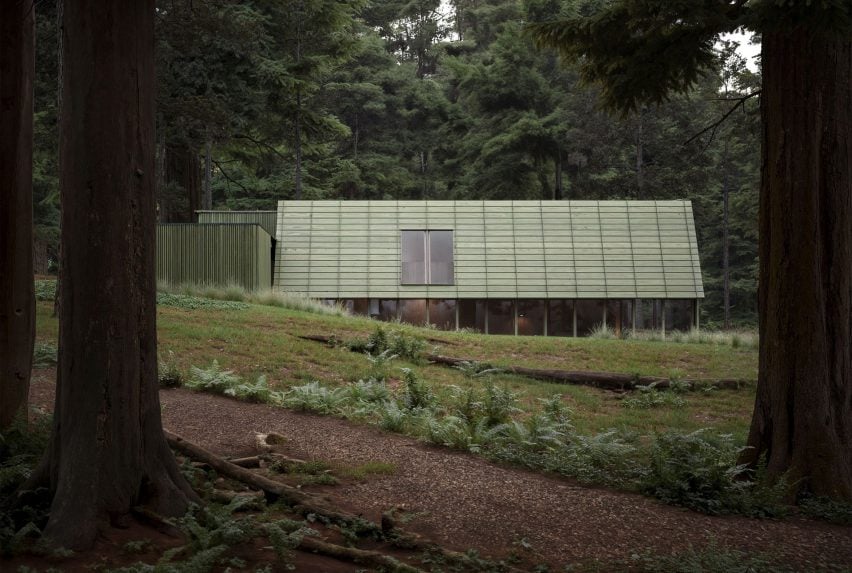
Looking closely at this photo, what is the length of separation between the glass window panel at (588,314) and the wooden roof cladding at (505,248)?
1.71ft

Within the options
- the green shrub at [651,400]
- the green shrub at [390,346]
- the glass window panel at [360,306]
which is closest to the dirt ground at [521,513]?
the green shrub at [651,400]

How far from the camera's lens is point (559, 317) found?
90.0 ft

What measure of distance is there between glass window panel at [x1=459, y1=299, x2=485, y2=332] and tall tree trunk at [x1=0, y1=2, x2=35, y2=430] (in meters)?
20.6

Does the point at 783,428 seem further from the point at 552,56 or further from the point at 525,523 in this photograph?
the point at 552,56

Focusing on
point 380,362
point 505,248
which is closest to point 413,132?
point 505,248

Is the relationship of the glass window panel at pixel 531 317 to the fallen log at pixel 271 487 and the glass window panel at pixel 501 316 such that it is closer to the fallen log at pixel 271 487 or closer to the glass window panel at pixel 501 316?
the glass window panel at pixel 501 316

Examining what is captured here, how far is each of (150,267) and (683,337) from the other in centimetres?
1966

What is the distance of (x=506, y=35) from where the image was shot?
128ft

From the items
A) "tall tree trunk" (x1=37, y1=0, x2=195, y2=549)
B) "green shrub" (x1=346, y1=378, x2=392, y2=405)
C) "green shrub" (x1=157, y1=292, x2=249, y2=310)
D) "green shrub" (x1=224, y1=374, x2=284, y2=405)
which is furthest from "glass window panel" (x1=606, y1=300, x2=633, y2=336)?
"tall tree trunk" (x1=37, y1=0, x2=195, y2=549)

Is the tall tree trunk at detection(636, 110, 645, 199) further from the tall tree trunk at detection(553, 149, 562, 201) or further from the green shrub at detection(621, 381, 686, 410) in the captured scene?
the green shrub at detection(621, 381, 686, 410)

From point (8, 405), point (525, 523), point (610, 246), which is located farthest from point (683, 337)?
point (8, 405)

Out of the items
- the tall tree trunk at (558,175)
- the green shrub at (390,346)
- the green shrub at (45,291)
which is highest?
the tall tree trunk at (558,175)

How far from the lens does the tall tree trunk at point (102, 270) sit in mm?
5242

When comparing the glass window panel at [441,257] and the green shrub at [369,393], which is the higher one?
the glass window panel at [441,257]
